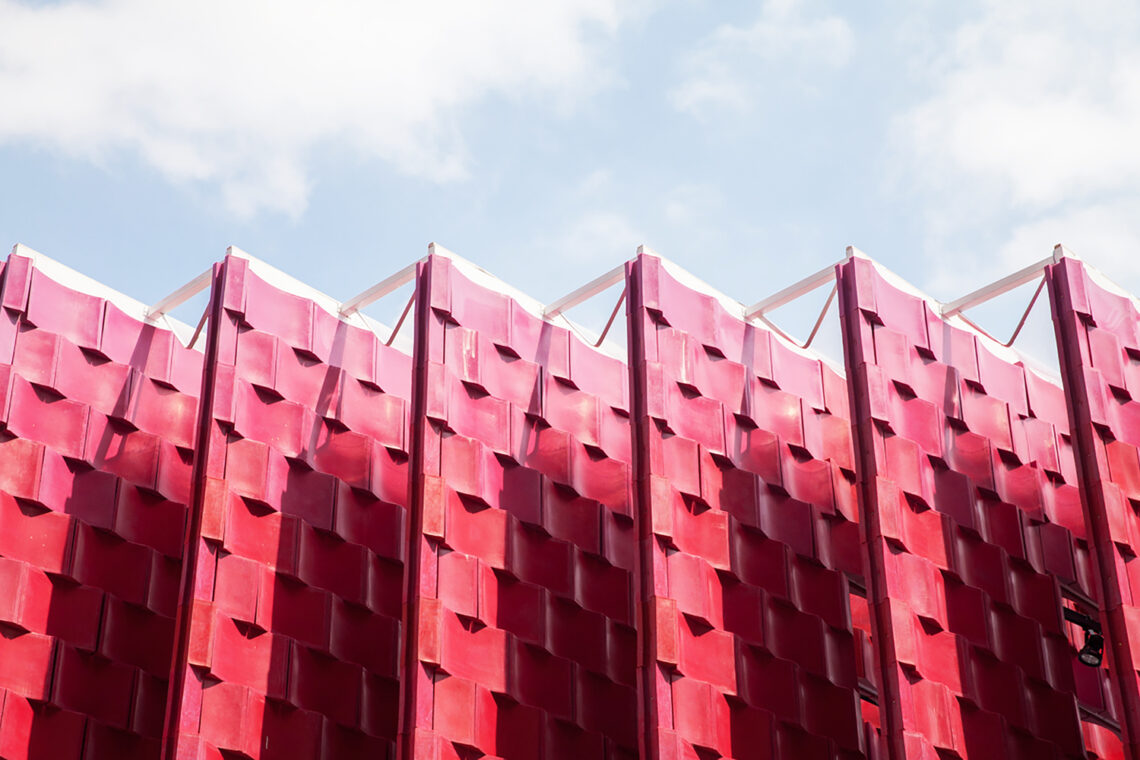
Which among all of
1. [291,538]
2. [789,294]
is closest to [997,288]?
[789,294]

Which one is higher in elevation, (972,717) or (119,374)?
(119,374)

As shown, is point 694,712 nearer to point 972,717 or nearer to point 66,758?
point 972,717

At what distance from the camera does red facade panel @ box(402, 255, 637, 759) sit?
20.9 metres

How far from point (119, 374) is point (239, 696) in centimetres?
563

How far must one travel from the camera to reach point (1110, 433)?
72.0 feet

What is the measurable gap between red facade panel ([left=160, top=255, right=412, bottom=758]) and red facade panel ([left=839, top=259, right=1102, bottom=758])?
6.79 metres

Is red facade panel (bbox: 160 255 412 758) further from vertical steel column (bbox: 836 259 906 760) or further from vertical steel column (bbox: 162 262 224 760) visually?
vertical steel column (bbox: 836 259 906 760)

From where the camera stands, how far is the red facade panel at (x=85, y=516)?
70.2 ft

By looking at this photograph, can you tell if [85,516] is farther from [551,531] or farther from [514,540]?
[551,531]

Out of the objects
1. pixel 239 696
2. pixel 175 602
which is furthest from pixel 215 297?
pixel 239 696

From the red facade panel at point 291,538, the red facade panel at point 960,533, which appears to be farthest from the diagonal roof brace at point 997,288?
the red facade panel at point 291,538

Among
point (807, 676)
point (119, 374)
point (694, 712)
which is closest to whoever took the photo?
point (694, 712)

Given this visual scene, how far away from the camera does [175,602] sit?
23109 mm

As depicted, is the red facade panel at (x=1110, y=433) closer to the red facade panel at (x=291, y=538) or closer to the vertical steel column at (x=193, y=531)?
the red facade panel at (x=291, y=538)
